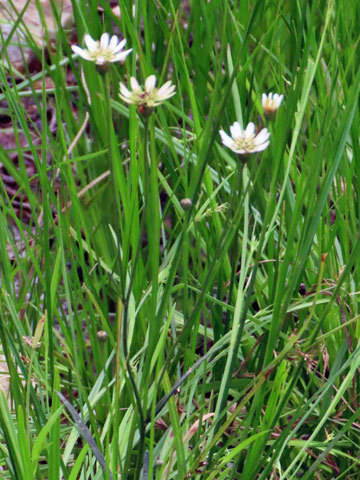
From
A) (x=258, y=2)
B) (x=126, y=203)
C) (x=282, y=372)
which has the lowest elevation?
(x=282, y=372)

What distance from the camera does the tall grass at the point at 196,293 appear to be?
0.59 metres

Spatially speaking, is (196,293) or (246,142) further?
(196,293)

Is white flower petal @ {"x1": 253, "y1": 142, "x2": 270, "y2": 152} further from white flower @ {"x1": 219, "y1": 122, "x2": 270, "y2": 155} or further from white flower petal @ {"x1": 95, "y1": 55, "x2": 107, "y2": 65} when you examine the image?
white flower petal @ {"x1": 95, "y1": 55, "x2": 107, "y2": 65}

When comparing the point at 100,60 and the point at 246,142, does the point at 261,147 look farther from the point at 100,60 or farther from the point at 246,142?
the point at 100,60

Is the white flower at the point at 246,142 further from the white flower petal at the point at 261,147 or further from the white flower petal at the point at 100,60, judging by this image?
the white flower petal at the point at 100,60

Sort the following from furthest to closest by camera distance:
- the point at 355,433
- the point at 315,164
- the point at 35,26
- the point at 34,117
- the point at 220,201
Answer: the point at 35,26
the point at 34,117
the point at 220,201
the point at 355,433
the point at 315,164

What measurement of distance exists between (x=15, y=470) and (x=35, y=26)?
1522 mm

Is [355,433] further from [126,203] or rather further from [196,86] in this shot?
[196,86]

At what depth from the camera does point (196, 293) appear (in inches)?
37.0

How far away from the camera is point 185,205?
1.74 ft

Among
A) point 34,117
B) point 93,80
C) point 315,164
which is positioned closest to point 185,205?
point 315,164

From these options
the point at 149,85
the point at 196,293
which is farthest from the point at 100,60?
the point at 196,293

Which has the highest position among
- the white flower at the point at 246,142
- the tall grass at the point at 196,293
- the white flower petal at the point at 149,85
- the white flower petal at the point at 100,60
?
the white flower petal at the point at 100,60

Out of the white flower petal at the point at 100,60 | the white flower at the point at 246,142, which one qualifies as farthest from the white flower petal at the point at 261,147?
the white flower petal at the point at 100,60
